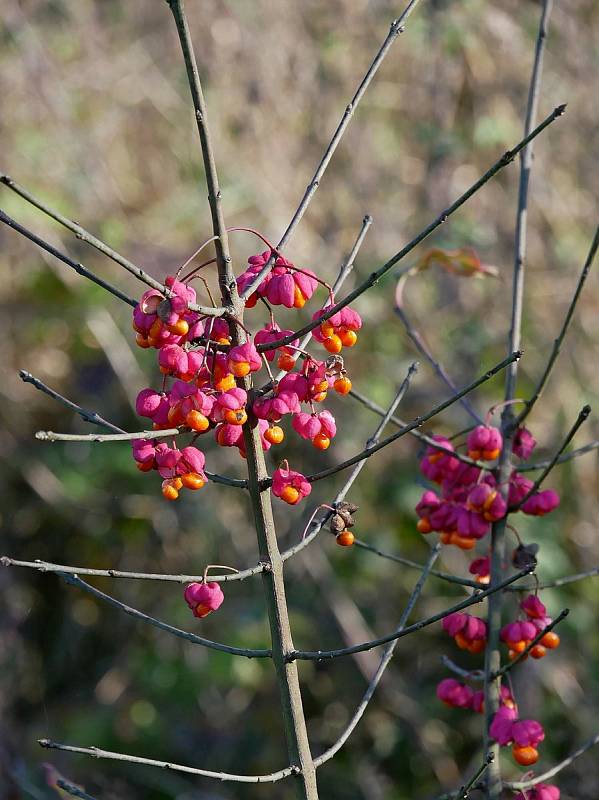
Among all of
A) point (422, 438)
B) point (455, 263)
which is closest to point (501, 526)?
point (422, 438)

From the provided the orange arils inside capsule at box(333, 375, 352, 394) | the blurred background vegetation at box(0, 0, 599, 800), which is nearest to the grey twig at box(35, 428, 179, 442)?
the orange arils inside capsule at box(333, 375, 352, 394)

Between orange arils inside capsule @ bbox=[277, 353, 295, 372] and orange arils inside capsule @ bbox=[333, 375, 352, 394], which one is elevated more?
orange arils inside capsule @ bbox=[277, 353, 295, 372]

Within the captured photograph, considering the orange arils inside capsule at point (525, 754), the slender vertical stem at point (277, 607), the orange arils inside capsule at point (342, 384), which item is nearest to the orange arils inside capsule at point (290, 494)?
the slender vertical stem at point (277, 607)

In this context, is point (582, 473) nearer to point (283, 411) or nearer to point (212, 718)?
point (212, 718)

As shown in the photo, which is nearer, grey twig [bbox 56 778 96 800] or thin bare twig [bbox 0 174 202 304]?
thin bare twig [bbox 0 174 202 304]

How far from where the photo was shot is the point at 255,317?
3.89 metres

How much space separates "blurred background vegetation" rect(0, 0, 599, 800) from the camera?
11.6ft

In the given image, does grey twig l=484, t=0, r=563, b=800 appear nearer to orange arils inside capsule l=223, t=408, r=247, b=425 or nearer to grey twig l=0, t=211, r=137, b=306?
orange arils inside capsule l=223, t=408, r=247, b=425

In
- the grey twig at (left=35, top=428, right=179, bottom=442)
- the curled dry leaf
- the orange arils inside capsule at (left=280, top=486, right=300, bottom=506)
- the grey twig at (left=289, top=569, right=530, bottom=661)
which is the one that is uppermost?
the curled dry leaf

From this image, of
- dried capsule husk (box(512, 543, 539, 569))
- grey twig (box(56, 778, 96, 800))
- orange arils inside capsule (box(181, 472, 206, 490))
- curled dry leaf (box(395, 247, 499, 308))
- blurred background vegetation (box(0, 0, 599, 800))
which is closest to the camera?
grey twig (box(56, 778, 96, 800))

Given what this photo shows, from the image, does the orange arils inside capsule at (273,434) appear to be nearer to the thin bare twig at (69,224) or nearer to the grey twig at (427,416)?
the grey twig at (427,416)

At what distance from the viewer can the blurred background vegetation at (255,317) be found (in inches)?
139

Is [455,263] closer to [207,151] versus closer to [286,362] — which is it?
[286,362]

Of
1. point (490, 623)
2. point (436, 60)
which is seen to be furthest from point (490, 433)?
point (436, 60)
